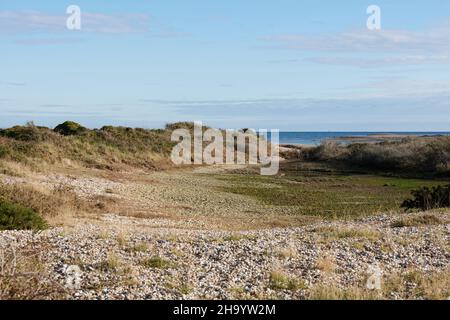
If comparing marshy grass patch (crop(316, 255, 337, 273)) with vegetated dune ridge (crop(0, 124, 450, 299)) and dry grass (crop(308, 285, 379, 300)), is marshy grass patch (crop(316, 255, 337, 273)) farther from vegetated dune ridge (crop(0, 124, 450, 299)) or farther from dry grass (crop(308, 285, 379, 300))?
dry grass (crop(308, 285, 379, 300))

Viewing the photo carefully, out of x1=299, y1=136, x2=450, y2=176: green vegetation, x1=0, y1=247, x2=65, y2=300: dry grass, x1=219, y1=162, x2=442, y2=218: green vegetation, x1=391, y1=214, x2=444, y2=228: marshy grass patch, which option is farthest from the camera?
x1=299, y1=136, x2=450, y2=176: green vegetation

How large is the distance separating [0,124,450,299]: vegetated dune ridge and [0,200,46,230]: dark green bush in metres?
0.72

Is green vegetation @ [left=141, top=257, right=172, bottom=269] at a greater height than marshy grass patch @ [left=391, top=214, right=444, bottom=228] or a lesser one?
greater

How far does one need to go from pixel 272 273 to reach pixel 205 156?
49.8 metres

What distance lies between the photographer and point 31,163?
35.1 meters

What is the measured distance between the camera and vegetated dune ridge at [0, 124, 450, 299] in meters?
9.29

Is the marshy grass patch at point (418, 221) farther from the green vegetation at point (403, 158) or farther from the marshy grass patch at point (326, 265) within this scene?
the green vegetation at point (403, 158)

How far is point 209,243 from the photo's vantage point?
1345 centimetres

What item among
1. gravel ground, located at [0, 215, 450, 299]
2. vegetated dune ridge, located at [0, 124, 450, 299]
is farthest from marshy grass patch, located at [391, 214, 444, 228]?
gravel ground, located at [0, 215, 450, 299]

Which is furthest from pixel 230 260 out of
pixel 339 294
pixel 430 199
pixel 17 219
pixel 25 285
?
pixel 430 199

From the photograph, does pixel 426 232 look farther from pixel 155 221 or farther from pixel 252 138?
pixel 252 138

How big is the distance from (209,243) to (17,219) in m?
5.43

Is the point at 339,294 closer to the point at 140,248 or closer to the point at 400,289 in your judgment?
the point at 400,289
